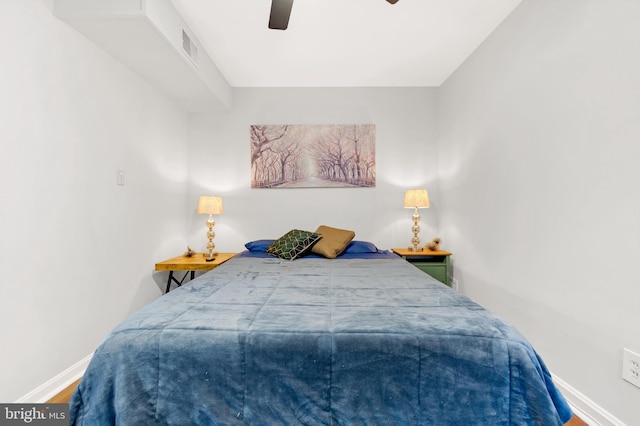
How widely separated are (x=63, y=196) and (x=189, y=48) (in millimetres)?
1426

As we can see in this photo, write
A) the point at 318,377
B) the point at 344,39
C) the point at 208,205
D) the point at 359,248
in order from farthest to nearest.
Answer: the point at 208,205
the point at 359,248
the point at 344,39
the point at 318,377

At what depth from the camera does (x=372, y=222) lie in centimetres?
345

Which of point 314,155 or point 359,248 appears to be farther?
point 314,155

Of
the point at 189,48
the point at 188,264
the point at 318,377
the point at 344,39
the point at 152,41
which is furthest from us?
the point at 188,264

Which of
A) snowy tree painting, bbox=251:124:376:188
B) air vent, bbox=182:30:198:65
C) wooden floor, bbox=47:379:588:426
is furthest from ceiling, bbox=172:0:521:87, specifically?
wooden floor, bbox=47:379:588:426

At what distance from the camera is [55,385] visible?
5.80 ft

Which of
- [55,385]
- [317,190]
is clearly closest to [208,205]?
[317,190]

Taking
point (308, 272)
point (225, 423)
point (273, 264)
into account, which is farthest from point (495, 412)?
point (273, 264)

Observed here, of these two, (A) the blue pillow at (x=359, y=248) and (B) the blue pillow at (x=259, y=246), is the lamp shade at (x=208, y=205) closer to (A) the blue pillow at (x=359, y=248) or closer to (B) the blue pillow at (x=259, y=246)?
(B) the blue pillow at (x=259, y=246)

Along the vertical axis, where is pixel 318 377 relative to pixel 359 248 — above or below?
below

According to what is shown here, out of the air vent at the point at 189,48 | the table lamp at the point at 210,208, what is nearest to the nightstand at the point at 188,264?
the table lamp at the point at 210,208

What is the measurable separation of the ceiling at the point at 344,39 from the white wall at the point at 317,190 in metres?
0.21

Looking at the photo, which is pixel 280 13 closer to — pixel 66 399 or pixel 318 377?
pixel 318 377

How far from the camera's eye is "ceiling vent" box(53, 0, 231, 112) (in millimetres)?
1780
